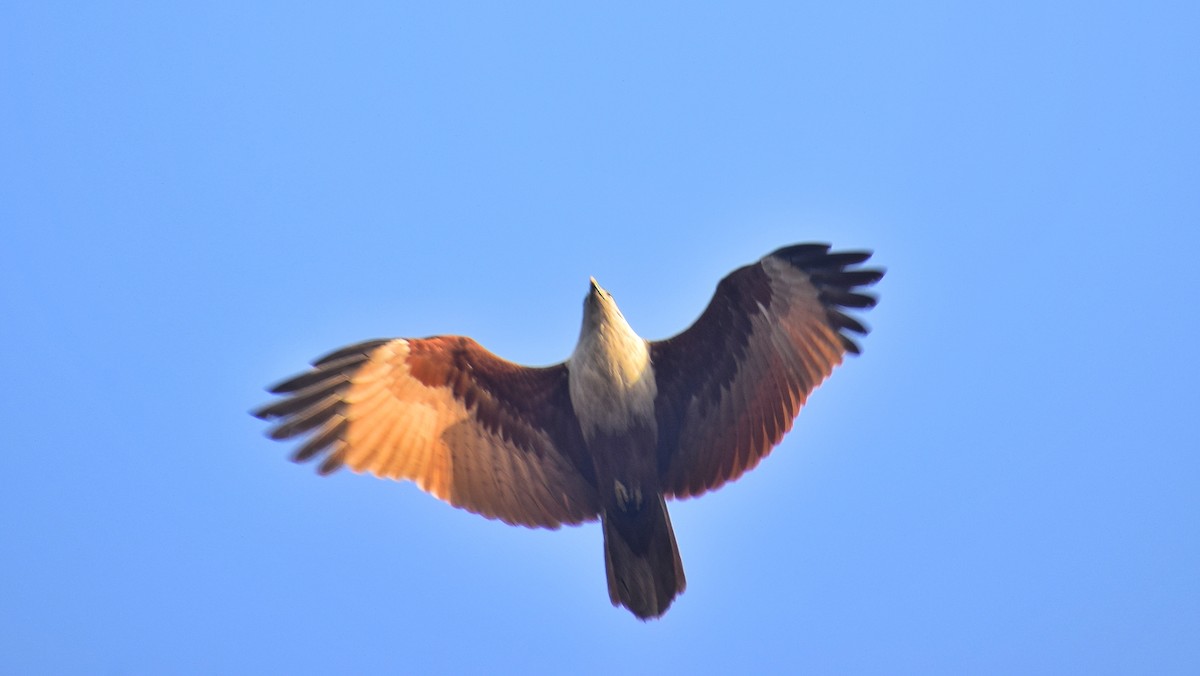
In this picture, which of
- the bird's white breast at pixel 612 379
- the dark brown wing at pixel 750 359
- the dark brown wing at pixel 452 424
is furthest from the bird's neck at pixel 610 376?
the dark brown wing at pixel 452 424

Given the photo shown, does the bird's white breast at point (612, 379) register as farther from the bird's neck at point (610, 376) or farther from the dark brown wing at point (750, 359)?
the dark brown wing at point (750, 359)

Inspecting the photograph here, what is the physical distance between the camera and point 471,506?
9914mm

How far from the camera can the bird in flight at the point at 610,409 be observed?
30.8ft

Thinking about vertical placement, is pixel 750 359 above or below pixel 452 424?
above

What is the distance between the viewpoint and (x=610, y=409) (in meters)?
9.42

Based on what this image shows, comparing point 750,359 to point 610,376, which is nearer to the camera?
point 610,376

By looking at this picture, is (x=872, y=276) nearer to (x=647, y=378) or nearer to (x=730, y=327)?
(x=730, y=327)

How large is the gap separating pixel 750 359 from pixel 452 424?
2.40 m

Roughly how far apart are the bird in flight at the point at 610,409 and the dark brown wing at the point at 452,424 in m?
0.01

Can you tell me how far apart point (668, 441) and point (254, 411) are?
3.20m

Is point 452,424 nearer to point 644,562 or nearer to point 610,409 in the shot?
point 610,409

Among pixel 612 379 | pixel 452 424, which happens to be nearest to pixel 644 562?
pixel 612 379

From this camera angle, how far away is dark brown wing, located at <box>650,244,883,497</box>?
9422 mm

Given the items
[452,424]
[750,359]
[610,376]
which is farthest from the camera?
[452,424]
